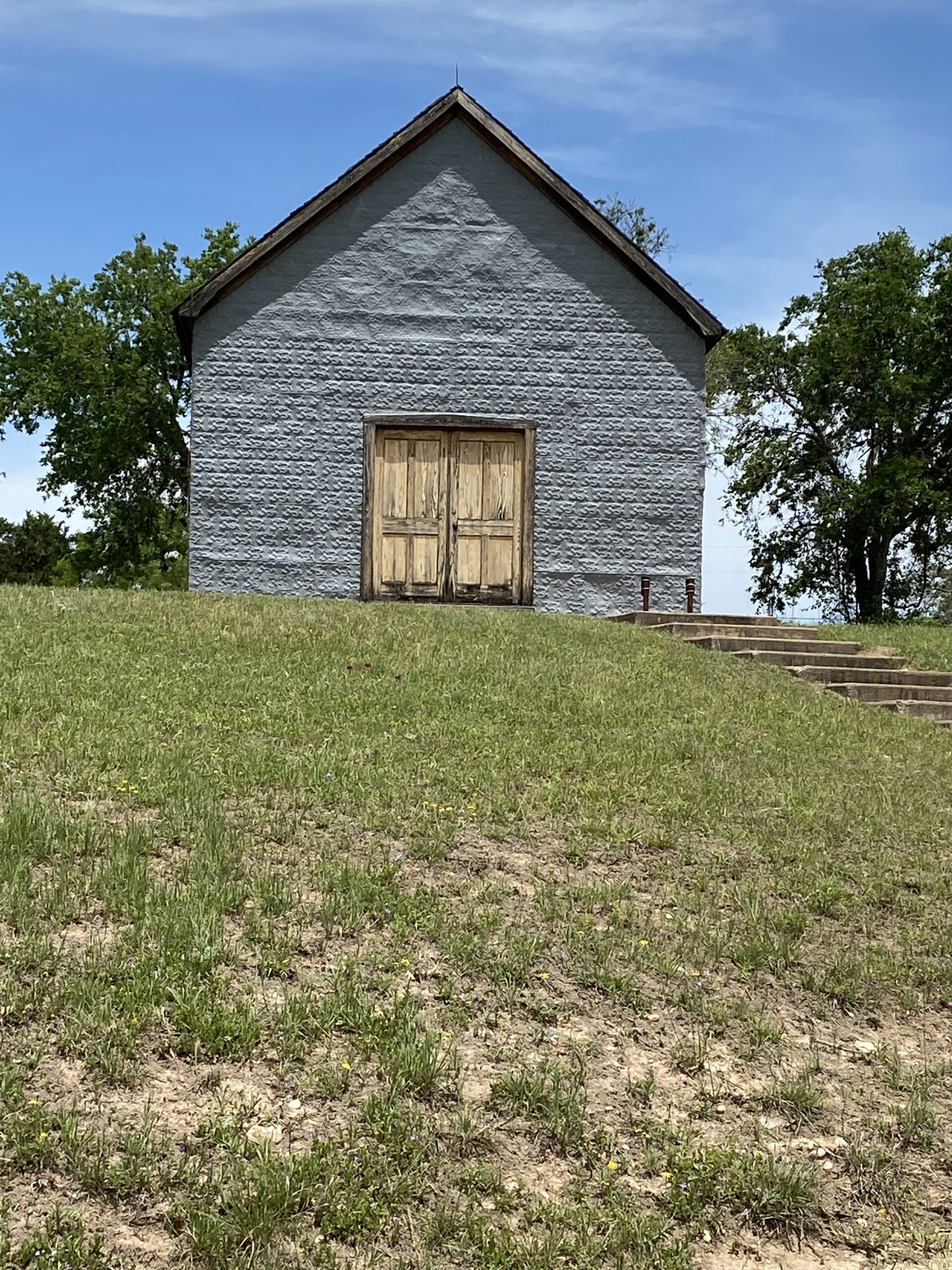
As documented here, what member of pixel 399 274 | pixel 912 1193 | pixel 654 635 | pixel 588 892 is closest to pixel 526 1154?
pixel 912 1193

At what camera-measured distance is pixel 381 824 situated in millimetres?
7391

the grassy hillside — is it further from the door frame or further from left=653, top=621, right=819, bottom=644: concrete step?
the door frame

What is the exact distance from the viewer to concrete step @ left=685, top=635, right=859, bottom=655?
50.2ft

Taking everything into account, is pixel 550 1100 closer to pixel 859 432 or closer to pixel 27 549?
pixel 859 432

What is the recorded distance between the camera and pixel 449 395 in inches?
747

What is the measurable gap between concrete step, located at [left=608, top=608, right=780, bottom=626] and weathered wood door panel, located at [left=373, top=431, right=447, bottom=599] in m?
3.17

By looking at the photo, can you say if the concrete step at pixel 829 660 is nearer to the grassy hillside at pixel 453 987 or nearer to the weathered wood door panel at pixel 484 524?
the grassy hillside at pixel 453 987

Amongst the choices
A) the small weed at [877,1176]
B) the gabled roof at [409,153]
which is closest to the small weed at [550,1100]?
the small weed at [877,1176]

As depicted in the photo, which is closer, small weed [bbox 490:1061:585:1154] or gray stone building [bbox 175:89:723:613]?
small weed [bbox 490:1061:585:1154]

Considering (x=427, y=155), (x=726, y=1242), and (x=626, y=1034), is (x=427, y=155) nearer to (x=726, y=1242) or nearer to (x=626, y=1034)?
(x=626, y=1034)

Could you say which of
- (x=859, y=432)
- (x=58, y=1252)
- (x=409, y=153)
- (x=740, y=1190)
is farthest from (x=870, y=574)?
(x=58, y=1252)

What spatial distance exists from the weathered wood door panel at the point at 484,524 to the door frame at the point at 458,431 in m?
0.09

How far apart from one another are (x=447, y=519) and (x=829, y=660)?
20.7 ft

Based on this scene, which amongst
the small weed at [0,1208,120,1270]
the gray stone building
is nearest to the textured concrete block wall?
the gray stone building
